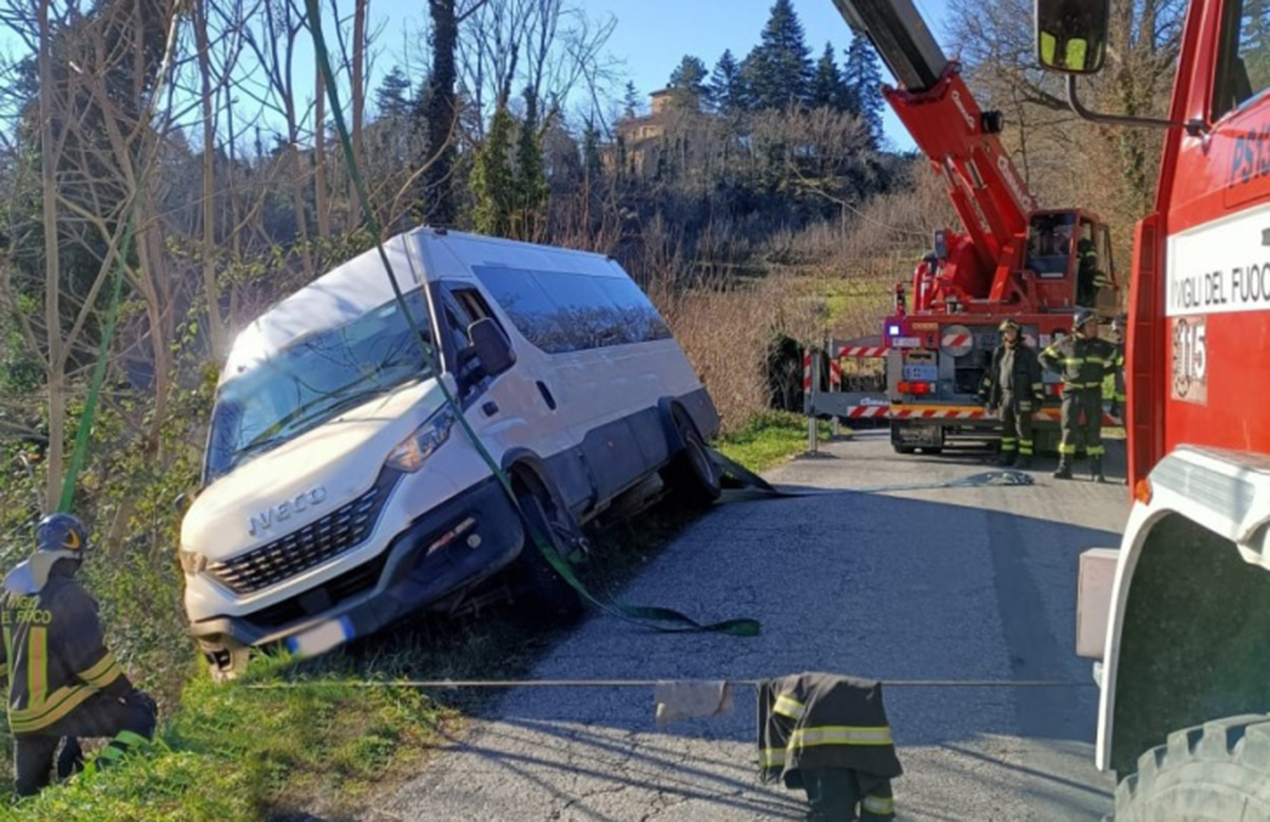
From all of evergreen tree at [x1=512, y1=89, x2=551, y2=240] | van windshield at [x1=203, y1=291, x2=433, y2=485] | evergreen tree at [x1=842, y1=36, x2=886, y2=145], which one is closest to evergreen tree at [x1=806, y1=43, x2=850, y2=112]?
evergreen tree at [x1=842, y1=36, x2=886, y2=145]

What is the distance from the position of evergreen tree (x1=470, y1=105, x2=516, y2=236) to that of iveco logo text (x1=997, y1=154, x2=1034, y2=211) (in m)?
8.63

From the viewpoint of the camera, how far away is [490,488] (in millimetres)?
5934

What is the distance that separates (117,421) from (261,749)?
622cm

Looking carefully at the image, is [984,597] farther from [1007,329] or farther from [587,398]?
[1007,329]

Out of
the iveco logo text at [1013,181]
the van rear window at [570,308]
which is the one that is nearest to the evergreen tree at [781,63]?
the iveco logo text at [1013,181]

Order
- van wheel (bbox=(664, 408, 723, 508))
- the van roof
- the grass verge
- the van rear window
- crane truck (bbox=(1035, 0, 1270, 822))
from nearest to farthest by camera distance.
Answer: crane truck (bbox=(1035, 0, 1270, 822))
the van roof
the van rear window
van wheel (bbox=(664, 408, 723, 508))
the grass verge

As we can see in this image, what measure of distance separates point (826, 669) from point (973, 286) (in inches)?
374

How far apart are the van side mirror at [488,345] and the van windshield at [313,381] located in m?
0.30

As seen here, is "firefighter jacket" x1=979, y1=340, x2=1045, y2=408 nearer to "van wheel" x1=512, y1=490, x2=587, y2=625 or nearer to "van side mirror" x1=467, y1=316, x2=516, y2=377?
"van wheel" x1=512, y1=490, x2=587, y2=625

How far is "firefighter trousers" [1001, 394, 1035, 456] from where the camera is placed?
1235 cm

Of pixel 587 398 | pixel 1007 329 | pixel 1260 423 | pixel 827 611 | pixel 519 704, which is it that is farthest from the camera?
pixel 1007 329

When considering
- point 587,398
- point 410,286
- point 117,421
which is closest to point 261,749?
point 410,286

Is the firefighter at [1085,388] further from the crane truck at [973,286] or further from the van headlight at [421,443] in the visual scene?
the van headlight at [421,443]

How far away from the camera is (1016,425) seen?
1245cm
